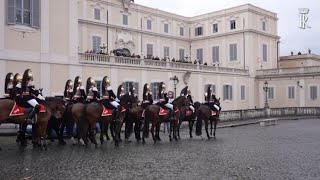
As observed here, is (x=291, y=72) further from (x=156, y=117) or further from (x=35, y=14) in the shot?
(x=156, y=117)

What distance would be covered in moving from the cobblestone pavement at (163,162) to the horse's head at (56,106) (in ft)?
4.33

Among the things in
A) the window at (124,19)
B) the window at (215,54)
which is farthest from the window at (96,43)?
the window at (215,54)

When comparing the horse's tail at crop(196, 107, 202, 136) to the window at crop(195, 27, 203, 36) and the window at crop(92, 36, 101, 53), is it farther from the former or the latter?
the window at crop(195, 27, 203, 36)

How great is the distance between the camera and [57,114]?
15352mm

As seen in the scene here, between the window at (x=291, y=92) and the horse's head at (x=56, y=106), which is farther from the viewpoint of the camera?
the window at (x=291, y=92)

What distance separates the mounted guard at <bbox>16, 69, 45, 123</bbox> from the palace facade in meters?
12.7

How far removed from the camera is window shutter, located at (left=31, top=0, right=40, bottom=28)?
87.8 feet

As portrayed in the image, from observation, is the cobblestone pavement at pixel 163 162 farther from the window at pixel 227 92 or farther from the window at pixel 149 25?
the window at pixel 149 25

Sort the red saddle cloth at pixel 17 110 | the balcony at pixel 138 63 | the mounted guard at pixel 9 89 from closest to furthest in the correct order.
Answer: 1. the red saddle cloth at pixel 17 110
2. the mounted guard at pixel 9 89
3. the balcony at pixel 138 63

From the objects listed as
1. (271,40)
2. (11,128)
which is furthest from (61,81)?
(271,40)

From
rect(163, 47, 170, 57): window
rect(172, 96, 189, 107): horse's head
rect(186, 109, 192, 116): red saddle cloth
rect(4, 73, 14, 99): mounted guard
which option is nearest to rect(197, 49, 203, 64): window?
rect(163, 47, 170, 57): window

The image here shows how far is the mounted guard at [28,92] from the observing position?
14008 mm

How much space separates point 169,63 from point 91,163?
2957cm

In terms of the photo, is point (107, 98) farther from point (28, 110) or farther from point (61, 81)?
point (61, 81)
